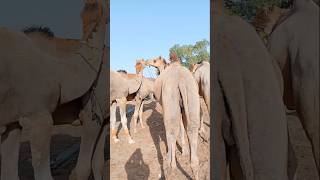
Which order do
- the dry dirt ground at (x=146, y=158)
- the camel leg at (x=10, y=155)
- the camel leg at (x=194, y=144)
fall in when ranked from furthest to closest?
1. the dry dirt ground at (x=146, y=158)
2. the camel leg at (x=194, y=144)
3. the camel leg at (x=10, y=155)

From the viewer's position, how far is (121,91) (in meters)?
4.18

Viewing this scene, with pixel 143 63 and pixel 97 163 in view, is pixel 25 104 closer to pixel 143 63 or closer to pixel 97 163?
pixel 97 163

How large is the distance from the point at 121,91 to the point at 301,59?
3497mm

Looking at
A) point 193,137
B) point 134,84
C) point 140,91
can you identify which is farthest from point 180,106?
point 140,91

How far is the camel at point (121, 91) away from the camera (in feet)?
12.8

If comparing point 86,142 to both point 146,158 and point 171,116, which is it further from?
point 146,158

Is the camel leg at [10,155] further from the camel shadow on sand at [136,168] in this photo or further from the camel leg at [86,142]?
the camel shadow on sand at [136,168]

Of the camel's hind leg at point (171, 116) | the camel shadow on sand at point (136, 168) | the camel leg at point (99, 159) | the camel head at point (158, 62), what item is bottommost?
the camel shadow on sand at point (136, 168)

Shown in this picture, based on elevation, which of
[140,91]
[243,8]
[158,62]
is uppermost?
[158,62]

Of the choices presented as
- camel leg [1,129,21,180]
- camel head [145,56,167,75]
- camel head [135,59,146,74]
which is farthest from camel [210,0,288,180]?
camel head [135,59,146,74]

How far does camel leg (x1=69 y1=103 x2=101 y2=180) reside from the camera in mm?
1394

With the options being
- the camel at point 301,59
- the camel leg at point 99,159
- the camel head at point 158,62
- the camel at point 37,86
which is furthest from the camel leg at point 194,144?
the camel head at point 158,62

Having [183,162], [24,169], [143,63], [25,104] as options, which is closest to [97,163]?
[25,104]

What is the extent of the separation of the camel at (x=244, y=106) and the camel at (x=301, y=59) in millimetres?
45
